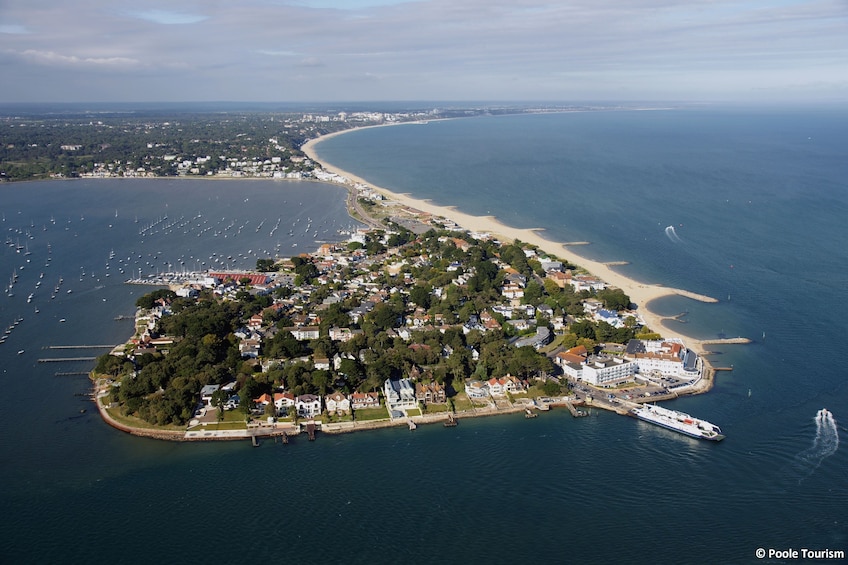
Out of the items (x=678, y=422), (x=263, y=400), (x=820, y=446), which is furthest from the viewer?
(x=263, y=400)

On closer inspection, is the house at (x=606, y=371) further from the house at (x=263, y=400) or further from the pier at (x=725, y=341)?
the house at (x=263, y=400)

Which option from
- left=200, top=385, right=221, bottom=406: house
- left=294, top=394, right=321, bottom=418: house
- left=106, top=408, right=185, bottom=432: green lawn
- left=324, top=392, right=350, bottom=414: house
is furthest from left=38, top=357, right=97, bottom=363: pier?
left=324, top=392, right=350, bottom=414: house

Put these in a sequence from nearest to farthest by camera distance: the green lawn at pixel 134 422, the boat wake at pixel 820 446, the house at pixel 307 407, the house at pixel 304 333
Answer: the boat wake at pixel 820 446 → the green lawn at pixel 134 422 → the house at pixel 307 407 → the house at pixel 304 333

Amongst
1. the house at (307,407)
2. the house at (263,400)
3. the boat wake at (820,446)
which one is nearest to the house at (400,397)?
the house at (307,407)

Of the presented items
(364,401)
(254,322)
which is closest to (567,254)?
(254,322)

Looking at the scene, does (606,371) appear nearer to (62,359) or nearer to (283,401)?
(283,401)

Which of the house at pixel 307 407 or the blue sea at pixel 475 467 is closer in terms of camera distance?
the blue sea at pixel 475 467
